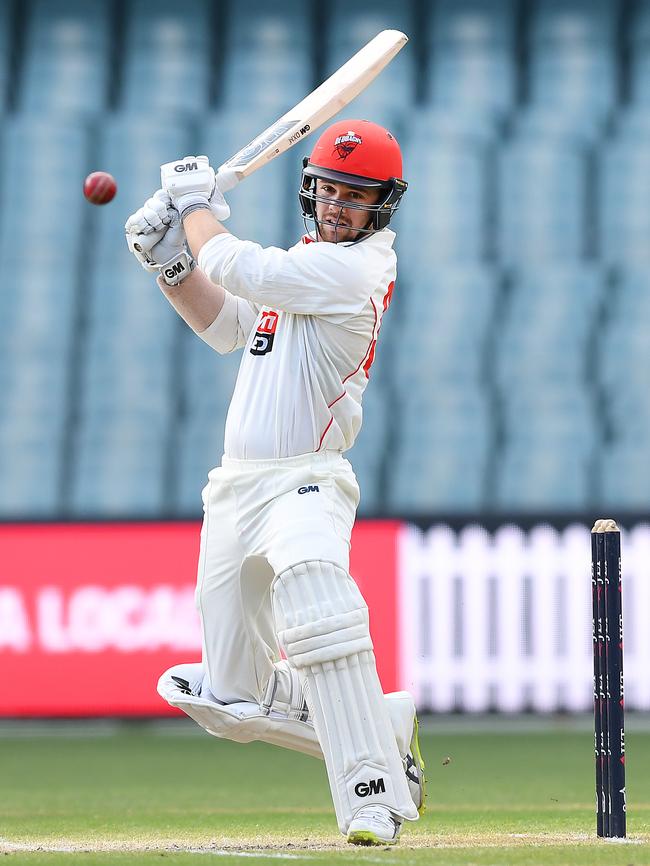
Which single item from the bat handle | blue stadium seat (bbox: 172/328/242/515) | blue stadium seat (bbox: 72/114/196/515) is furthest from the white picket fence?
the bat handle

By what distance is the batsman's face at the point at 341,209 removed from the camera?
4.18 meters

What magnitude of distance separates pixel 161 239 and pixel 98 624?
14.2 feet

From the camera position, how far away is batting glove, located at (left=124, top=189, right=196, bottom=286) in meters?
4.19

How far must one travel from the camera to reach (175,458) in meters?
10.6

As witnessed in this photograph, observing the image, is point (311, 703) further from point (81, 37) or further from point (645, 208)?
point (81, 37)

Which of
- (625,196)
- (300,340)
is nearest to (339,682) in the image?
(300,340)

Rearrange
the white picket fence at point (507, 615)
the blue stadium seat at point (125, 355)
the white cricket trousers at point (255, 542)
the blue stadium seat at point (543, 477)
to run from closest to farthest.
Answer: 1. the white cricket trousers at point (255, 542)
2. the white picket fence at point (507, 615)
3. the blue stadium seat at point (543, 477)
4. the blue stadium seat at point (125, 355)

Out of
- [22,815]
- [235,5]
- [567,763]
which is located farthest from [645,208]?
[22,815]

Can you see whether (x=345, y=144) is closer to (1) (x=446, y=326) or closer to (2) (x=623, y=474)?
(2) (x=623, y=474)

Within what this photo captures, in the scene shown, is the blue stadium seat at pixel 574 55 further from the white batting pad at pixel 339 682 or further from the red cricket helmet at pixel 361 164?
the white batting pad at pixel 339 682

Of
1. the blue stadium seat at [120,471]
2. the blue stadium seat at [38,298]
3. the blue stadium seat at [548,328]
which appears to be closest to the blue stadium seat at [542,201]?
the blue stadium seat at [548,328]

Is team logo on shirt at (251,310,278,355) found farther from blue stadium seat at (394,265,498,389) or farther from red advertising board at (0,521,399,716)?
blue stadium seat at (394,265,498,389)

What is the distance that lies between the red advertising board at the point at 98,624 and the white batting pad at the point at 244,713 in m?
4.04

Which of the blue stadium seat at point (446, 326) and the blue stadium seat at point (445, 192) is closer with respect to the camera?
the blue stadium seat at point (446, 326)
